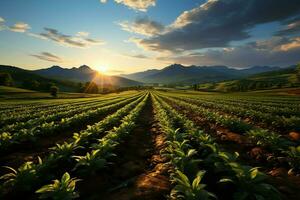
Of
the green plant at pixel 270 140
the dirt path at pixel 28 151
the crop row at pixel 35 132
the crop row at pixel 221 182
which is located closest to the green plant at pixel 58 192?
the crop row at pixel 221 182

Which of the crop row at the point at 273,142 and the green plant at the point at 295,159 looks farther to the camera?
the crop row at the point at 273,142

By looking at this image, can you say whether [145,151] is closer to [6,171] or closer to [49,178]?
[49,178]

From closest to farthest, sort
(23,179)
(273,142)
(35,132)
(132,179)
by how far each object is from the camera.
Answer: (23,179)
(132,179)
(273,142)
(35,132)

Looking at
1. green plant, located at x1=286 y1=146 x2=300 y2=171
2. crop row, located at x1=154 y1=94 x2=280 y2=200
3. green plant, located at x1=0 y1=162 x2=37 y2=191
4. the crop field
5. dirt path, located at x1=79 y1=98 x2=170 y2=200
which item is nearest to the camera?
crop row, located at x1=154 y1=94 x2=280 y2=200

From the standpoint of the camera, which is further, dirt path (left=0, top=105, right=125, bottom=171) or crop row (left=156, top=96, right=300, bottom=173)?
dirt path (left=0, top=105, right=125, bottom=171)

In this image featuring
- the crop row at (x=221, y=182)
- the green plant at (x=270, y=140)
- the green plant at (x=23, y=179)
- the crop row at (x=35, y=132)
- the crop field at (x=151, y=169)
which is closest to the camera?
the crop row at (x=221, y=182)

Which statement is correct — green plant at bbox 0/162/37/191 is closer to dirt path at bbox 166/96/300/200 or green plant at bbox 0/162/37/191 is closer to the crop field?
the crop field

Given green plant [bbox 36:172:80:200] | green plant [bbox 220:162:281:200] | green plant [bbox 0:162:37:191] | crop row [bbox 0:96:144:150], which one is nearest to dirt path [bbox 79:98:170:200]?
green plant [bbox 36:172:80:200]

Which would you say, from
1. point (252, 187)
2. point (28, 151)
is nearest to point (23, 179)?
point (28, 151)

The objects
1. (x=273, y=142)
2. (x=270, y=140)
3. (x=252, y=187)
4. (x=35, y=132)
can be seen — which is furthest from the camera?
(x=35, y=132)

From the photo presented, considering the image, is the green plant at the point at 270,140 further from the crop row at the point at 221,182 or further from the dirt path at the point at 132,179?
the dirt path at the point at 132,179

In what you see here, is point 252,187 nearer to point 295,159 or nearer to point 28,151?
point 295,159

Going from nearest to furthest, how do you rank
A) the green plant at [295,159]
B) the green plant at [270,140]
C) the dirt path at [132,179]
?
the dirt path at [132,179], the green plant at [295,159], the green plant at [270,140]

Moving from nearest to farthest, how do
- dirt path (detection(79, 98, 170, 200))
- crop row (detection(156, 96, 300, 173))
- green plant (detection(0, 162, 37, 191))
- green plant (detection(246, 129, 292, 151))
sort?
green plant (detection(0, 162, 37, 191)) < dirt path (detection(79, 98, 170, 200)) < crop row (detection(156, 96, 300, 173)) < green plant (detection(246, 129, 292, 151))
